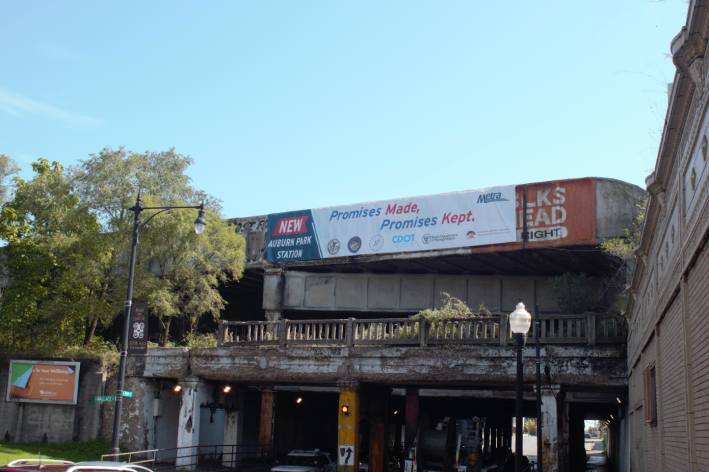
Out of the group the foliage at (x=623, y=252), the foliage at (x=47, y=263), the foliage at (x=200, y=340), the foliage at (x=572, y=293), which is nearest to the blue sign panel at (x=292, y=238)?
the foliage at (x=200, y=340)

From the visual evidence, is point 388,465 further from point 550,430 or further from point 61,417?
point 61,417

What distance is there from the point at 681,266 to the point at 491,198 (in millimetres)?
19333

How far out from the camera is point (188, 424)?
24.4m

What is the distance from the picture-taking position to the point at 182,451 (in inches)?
945

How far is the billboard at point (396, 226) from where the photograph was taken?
91.0 ft

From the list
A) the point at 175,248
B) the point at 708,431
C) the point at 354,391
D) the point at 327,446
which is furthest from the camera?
the point at 327,446

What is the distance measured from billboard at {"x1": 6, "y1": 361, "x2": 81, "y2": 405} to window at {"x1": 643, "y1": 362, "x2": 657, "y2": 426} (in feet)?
73.8

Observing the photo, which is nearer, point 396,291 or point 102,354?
point 102,354

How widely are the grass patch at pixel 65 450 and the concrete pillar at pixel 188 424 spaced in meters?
3.06

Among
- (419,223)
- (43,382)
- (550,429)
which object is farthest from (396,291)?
(43,382)

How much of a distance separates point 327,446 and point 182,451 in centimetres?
1602

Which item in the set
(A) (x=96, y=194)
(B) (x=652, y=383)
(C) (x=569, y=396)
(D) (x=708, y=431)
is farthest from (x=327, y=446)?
(D) (x=708, y=431)

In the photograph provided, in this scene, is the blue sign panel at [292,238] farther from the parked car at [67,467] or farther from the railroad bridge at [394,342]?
the parked car at [67,467]

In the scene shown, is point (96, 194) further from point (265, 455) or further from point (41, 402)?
point (265, 455)
